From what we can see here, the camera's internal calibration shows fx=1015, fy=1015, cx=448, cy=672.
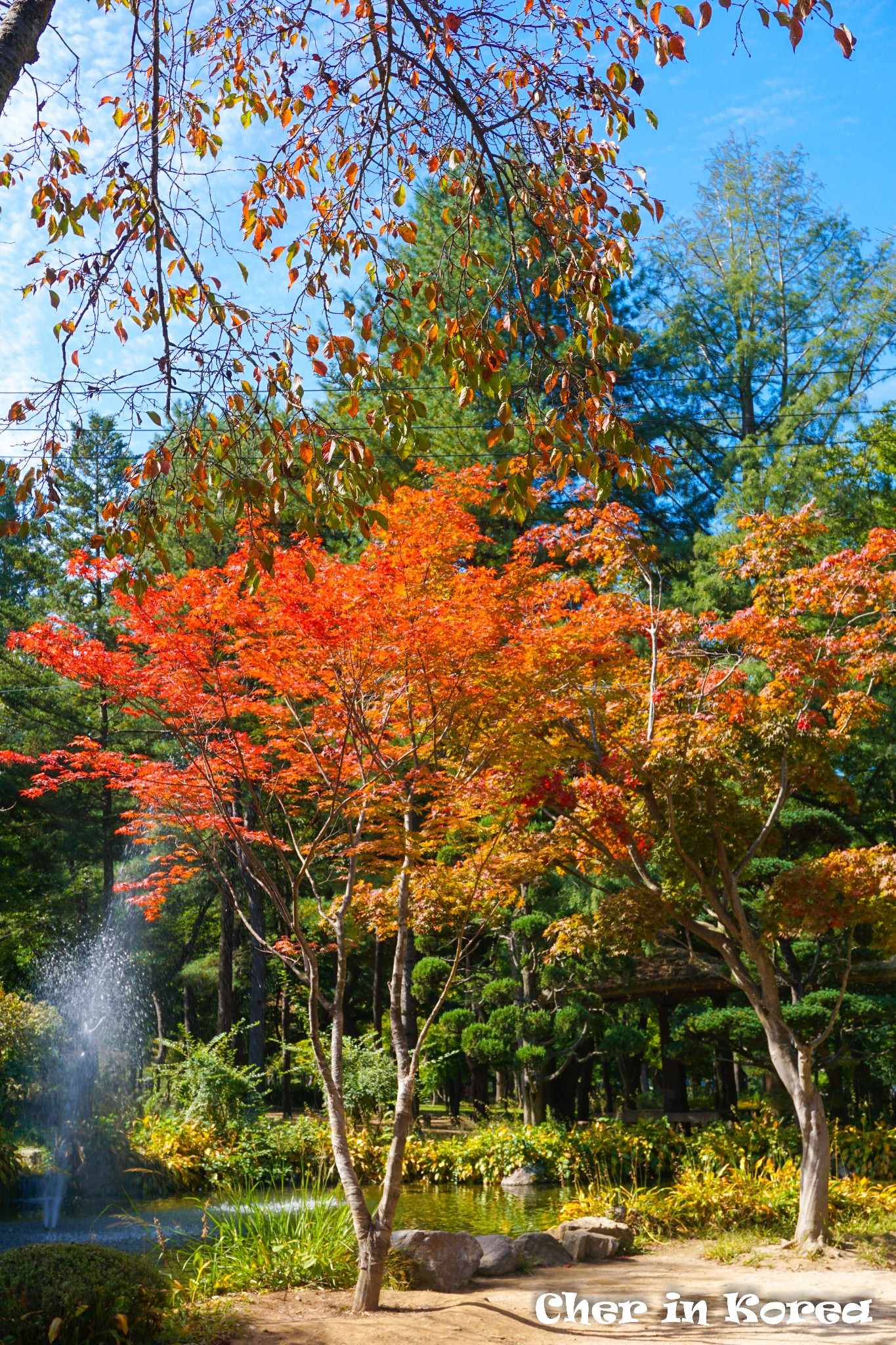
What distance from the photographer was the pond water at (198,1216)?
8.45 metres

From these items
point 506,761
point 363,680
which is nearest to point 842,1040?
point 506,761

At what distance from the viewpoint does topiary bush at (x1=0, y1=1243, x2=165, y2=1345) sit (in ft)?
13.7

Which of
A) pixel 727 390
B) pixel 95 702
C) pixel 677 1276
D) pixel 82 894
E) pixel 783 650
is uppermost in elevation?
pixel 727 390

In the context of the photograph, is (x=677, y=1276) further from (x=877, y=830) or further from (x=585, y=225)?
(x=877, y=830)

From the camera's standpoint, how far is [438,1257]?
612 centimetres

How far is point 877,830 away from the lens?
14.3 metres

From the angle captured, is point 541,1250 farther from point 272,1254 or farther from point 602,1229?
point 272,1254

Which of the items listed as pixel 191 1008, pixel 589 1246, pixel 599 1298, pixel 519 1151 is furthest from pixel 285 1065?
pixel 599 1298

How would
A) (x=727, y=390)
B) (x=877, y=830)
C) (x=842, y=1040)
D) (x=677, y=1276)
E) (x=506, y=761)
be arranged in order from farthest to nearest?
(x=727, y=390) < (x=877, y=830) < (x=842, y=1040) < (x=506, y=761) < (x=677, y=1276)

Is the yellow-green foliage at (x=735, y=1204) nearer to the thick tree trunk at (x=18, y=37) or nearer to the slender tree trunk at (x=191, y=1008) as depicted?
the thick tree trunk at (x=18, y=37)

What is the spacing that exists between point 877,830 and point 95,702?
42.4 ft

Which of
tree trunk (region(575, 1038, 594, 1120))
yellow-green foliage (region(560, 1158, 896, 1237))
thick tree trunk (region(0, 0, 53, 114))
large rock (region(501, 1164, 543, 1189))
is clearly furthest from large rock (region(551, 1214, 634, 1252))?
tree trunk (region(575, 1038, 594, 1120))

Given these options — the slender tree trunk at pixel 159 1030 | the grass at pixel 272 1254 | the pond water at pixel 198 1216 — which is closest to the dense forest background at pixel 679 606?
the slender tree trunk at pixel 159 1030

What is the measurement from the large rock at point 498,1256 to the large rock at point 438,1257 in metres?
0.27
